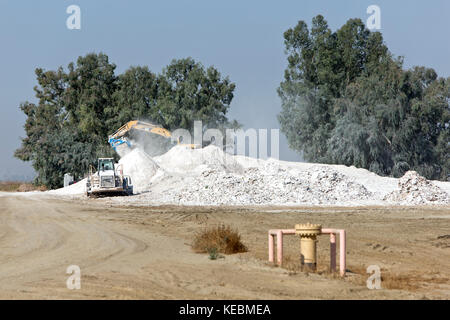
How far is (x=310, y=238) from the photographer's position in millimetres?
11844

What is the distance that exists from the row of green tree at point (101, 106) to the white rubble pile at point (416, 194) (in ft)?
115

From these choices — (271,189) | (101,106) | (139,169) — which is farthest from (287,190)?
(101,106)

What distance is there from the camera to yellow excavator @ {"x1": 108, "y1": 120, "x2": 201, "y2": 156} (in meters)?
62.5

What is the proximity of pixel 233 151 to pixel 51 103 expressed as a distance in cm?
3253

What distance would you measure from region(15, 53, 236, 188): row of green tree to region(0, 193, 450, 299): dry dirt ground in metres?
47.1

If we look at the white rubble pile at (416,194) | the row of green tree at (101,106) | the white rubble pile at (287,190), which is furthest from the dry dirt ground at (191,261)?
the row of green tree at (101,106)

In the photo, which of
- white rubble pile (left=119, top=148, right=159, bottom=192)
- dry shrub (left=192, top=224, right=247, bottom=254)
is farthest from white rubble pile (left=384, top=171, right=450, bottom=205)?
dry shrub (left=192, top=224, right=247, bottom=254)

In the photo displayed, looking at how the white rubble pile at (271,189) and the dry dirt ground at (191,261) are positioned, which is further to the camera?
the white rubble pile at (271,189)

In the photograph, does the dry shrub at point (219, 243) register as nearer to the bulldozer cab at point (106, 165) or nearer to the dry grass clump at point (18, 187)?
the bulldozer cab at point (106, 165)

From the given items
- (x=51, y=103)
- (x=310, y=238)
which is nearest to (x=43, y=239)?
(x=310, y=238)

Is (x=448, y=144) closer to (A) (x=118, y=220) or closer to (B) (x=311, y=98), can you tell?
(B) (x=311, y=98)

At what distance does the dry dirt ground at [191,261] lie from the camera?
1023cm

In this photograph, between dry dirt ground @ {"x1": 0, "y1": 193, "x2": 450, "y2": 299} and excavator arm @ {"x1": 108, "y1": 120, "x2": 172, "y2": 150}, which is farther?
excavator arm @ {"x1": 108, "y1": 120, "x2": 172, "y2": 150}

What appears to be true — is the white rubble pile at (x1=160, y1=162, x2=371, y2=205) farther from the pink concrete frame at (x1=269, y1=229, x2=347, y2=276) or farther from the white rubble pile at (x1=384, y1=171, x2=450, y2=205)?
the pink concrete frame at (x1=269, y1=229, x2=347, y2=276)
